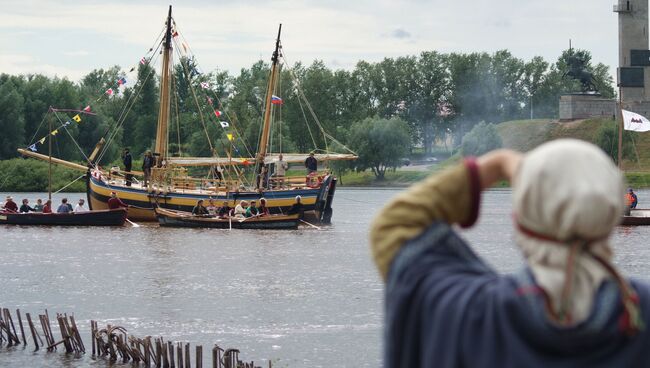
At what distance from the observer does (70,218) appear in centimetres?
5228

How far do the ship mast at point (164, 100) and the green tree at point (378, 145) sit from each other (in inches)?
2273

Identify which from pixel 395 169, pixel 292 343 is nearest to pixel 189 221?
pixel 292 343

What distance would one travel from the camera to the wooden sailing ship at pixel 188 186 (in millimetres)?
52625

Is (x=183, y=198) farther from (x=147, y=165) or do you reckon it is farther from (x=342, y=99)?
(x=342, y=99)

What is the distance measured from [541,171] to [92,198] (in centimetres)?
5687

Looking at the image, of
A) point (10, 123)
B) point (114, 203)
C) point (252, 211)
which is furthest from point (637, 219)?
point (10, 123)

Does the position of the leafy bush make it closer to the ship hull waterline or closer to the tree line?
the tree line

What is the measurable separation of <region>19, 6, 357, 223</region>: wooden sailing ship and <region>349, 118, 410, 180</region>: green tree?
58.2 metres

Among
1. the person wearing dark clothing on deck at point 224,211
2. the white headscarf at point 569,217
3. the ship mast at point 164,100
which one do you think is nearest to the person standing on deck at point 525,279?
the white headscarf at point 569,217

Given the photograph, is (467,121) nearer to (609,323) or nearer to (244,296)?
(244,296)

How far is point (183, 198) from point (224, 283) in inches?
819

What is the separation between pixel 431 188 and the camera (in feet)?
8.38

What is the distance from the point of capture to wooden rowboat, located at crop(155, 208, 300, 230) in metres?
50.2

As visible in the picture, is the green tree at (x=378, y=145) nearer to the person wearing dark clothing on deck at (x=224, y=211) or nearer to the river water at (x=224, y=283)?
the river water at (x=224, y=283)
